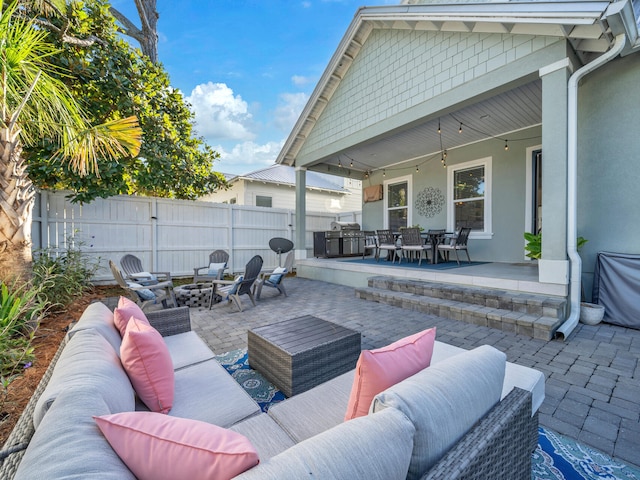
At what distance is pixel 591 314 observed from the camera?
155 inches

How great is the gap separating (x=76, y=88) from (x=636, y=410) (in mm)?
9349

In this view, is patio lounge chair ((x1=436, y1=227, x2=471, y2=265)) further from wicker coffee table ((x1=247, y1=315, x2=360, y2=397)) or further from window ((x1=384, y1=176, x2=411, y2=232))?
wicker coffee table ((x1=247, y1=315, x2=360, y2=397))

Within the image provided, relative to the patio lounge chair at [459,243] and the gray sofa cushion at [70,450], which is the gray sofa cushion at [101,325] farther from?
the patio lounge chair at [459,243]

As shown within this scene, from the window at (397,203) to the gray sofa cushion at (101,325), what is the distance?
304 inches

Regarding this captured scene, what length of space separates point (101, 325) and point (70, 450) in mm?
1337

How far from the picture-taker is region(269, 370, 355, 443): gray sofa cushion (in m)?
1.38

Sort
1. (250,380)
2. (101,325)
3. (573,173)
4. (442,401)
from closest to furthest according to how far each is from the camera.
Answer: (442,401) → (101,325) → (250,380) → (573,173)

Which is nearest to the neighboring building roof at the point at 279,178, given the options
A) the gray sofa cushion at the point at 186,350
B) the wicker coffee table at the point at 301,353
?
the gray sofa cushion at the point at 186,350

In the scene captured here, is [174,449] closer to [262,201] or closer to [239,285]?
[239,285]

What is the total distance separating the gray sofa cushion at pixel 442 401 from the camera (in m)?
0.90

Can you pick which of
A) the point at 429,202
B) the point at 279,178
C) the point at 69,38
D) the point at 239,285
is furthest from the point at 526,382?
the point at 279,178

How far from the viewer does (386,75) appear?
5.91m

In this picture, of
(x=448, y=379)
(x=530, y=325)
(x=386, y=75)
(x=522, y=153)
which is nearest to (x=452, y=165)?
(x=522, y=153)

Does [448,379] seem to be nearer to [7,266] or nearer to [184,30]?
[7,266]
